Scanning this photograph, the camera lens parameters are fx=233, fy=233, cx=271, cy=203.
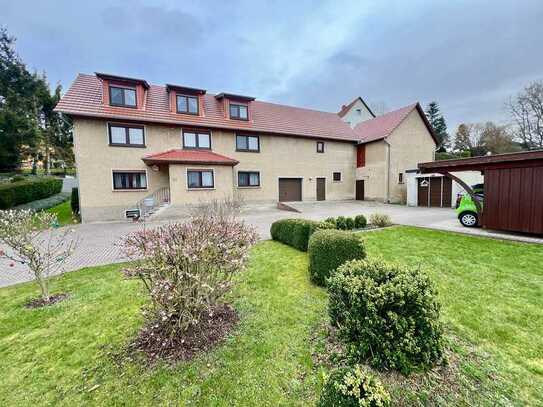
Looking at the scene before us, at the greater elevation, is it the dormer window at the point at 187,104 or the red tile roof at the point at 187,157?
the dormer window at the point at 187,104

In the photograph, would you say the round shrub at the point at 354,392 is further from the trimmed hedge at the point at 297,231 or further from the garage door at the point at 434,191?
the garage door at the point at 434,191

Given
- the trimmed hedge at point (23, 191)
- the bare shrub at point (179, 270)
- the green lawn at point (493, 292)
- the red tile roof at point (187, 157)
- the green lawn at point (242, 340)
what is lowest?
the green lawn at point (242, 340)

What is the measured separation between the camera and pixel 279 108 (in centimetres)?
2269

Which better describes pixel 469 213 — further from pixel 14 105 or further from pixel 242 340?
pixel 14 105

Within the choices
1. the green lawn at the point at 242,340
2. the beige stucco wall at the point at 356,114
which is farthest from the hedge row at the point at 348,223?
the beige stucco wall at the point at 356,114

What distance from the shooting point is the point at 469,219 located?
400 inches

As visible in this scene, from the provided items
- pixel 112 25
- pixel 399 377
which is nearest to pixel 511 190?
pixel 399 377

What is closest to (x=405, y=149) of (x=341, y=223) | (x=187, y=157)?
(x=341, y=223)

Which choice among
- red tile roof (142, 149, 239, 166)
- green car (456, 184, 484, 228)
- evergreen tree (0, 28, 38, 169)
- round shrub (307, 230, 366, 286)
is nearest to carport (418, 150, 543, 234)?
green car (456, 184, 484, 228)

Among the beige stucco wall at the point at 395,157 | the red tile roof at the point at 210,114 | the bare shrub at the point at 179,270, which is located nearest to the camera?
the bare shrub at the point at 179,270

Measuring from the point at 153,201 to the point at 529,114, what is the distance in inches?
1759

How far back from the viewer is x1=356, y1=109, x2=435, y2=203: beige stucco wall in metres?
21.1

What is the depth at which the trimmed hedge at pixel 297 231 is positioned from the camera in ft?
22.7

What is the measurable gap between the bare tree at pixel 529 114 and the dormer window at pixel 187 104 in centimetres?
3967
